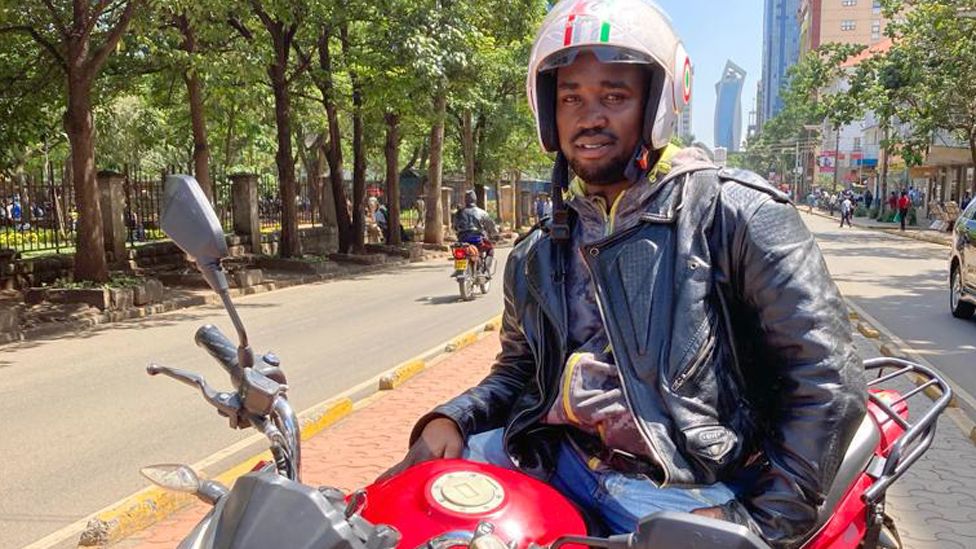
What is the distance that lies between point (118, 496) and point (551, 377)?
13.1 feet

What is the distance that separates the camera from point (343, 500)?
4.45 feet

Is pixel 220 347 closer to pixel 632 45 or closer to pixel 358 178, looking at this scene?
pixel 632 45

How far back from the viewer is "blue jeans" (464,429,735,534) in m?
1.77

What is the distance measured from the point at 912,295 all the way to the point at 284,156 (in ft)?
42.9

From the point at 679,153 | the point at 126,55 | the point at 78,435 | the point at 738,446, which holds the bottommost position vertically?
the point at 78,435

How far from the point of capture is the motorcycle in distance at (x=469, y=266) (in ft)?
46.7

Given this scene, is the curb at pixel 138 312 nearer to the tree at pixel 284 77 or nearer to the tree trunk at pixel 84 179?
the tree trunk at pixel 84 179

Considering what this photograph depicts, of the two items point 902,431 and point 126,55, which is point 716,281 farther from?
point 126,55

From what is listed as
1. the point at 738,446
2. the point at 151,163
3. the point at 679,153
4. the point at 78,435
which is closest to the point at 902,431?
the point at 738,446

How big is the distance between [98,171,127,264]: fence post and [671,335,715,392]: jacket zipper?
16.4 metres

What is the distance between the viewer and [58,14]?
13445 millimetres

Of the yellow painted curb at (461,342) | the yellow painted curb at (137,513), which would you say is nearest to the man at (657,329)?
the yellow painted curb at (137,513)

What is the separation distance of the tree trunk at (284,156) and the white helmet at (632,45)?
55.7 ft

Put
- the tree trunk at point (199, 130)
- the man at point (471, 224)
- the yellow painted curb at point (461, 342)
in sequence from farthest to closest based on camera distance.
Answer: the tree trunk at point (199, 130), the man at point (471, 224), the yellow painted curb at point (461, 342)
